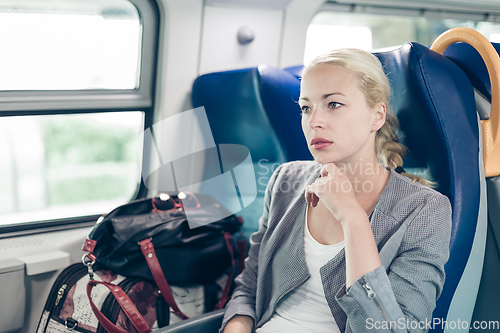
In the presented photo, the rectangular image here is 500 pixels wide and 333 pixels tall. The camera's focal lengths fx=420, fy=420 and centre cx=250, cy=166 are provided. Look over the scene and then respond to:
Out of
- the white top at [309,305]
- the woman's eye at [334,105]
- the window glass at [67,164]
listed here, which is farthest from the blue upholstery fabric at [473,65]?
the window glass at [67,164]

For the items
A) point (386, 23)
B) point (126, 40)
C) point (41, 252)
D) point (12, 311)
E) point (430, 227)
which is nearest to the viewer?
point (430, 227)

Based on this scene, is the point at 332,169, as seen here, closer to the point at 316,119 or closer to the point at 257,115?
the point at 316,119

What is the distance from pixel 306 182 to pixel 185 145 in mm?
1092

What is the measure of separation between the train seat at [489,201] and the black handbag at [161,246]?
986 millimetres

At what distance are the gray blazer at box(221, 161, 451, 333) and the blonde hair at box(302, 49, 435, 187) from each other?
78 mm

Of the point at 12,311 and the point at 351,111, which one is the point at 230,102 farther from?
the point at 12,311

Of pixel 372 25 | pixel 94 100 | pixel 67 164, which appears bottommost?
pixel 67 164

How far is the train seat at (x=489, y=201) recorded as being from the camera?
1.38 meters

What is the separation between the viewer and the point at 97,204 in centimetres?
228

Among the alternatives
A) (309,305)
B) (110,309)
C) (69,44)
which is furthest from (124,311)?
(69,44)

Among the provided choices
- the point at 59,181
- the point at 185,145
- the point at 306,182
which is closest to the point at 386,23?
the point at 185,145

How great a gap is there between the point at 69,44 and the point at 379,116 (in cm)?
153

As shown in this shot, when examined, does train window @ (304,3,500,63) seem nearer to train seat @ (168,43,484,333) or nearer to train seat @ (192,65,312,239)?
train seat @ (192,65,312,239)

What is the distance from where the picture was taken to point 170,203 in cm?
189
